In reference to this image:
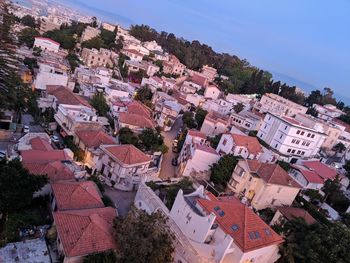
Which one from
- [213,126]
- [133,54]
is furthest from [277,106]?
[133,54]

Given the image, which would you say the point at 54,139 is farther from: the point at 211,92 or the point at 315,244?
the point at 211,92

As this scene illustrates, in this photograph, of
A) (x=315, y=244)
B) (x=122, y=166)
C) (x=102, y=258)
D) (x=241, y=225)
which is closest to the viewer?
(x=102, y=258)

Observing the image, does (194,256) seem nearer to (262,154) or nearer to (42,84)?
(262,154)

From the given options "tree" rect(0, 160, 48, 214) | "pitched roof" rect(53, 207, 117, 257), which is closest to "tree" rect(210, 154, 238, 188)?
"pitched roof" rect(53, 207, 117, 257)

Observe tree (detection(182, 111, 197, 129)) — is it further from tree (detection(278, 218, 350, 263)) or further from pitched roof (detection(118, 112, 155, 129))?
tree (detection(278, 218, 350, 263))

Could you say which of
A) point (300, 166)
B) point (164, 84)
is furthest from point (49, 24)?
point (300, 166)

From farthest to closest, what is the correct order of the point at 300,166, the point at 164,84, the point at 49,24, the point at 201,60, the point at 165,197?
1. the point at 201,60
2. the point at 49,24
3. the point at 164,84
4. the point at 300,166
5. the point at 165,197
